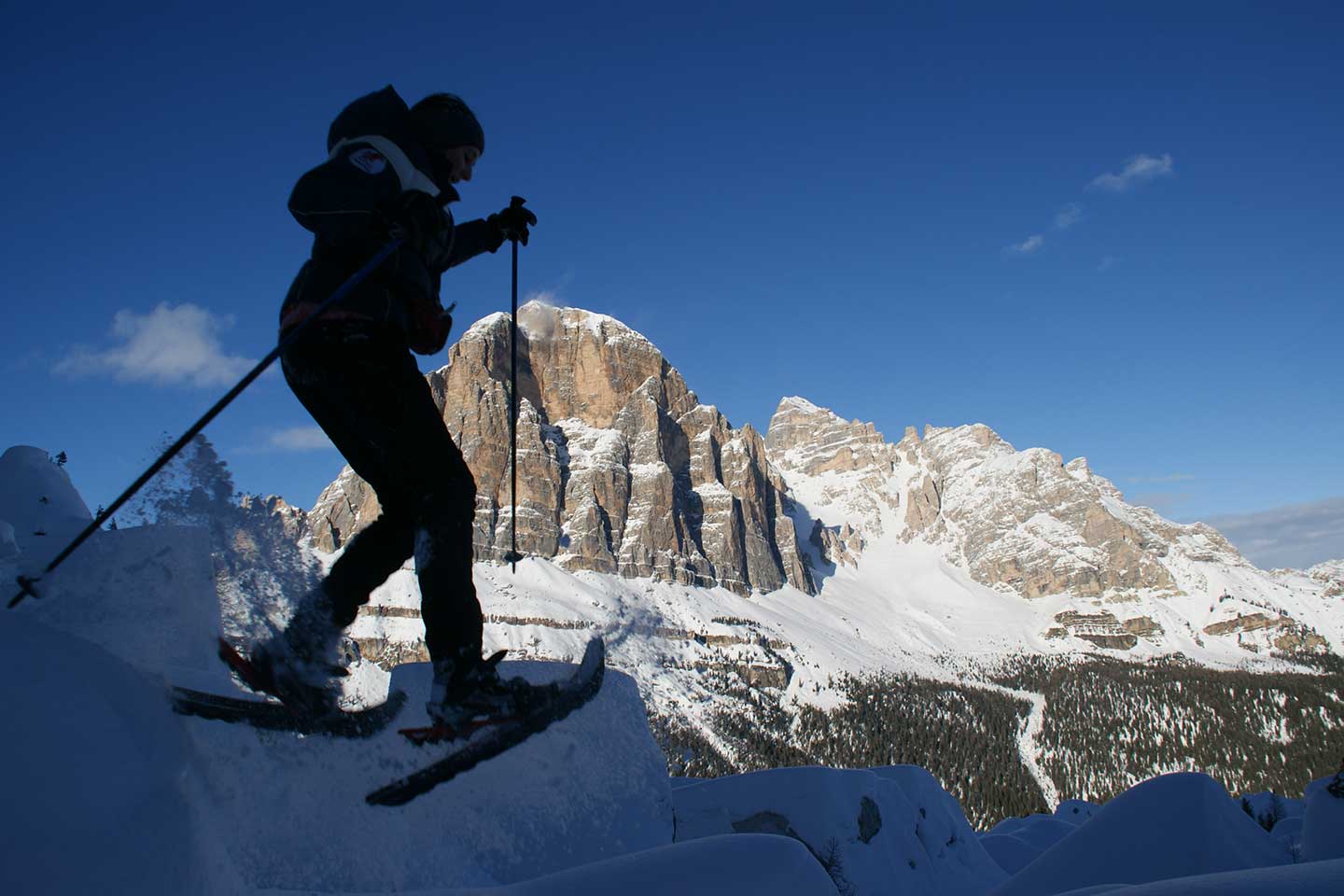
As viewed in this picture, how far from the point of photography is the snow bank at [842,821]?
7543mm

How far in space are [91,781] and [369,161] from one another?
105 inches

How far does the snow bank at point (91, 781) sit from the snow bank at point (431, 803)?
351 millimetres

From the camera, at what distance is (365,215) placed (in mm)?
3359

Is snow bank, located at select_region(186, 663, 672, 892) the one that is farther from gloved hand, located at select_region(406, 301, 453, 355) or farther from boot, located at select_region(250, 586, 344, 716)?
gloved hand, located at select_region(406, 301, 453, 355)

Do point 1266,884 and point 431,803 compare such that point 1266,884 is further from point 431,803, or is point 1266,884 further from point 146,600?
point 146,600

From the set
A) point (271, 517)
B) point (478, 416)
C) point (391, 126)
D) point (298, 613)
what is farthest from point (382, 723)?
point (478, 416)

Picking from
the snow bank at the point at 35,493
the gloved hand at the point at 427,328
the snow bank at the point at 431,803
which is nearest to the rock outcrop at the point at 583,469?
the snow bank at the point at 35,493

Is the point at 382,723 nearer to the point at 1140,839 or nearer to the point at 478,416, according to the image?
the point at 1140,839

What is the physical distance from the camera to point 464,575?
3.47 metres

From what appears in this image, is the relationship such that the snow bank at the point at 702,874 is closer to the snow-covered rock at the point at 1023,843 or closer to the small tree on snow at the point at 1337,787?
the small tree on snow at the point at 1337,787

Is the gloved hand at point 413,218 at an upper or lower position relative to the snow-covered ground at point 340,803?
upper

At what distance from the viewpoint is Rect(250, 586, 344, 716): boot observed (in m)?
3.28

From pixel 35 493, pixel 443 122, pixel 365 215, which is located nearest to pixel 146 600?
pixel 365 215

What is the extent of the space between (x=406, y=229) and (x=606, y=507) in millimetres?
174236
